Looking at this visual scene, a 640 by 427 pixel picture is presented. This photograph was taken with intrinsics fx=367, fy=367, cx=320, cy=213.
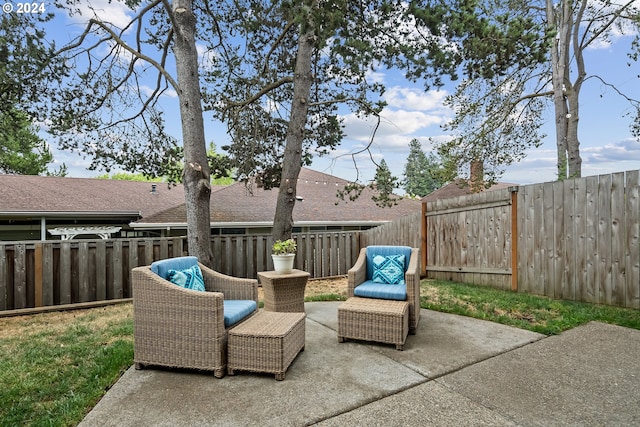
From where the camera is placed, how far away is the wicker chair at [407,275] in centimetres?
409

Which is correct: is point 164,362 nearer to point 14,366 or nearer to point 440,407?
point 14,366

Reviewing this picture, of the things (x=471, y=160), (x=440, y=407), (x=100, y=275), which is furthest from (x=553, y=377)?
(x=471, y=160)

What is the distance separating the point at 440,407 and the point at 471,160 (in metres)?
9.35

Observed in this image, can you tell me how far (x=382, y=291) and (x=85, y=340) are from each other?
10.9ft

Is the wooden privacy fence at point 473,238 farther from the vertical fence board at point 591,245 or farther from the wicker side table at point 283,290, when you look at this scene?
the wicker side table at point 283,290

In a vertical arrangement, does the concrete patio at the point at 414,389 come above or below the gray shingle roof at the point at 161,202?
below

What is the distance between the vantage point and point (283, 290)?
4.80m

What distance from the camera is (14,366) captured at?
3.23 m

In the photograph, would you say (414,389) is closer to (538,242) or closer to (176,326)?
(176,326)

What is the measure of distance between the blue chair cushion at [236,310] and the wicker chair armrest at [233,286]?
5.8 inches

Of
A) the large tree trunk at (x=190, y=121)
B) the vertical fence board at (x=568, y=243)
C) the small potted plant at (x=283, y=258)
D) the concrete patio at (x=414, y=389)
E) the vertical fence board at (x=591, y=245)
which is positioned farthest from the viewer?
the large tree trunk at (x=190, y=121)

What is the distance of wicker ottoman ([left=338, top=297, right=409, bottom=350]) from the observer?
11.9 feet

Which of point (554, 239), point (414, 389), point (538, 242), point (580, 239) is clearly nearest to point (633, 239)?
point (580, 239)

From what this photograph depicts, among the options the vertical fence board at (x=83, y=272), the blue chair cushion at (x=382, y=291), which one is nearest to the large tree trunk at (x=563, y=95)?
the blue chair cushion at (x=382, y=291)
